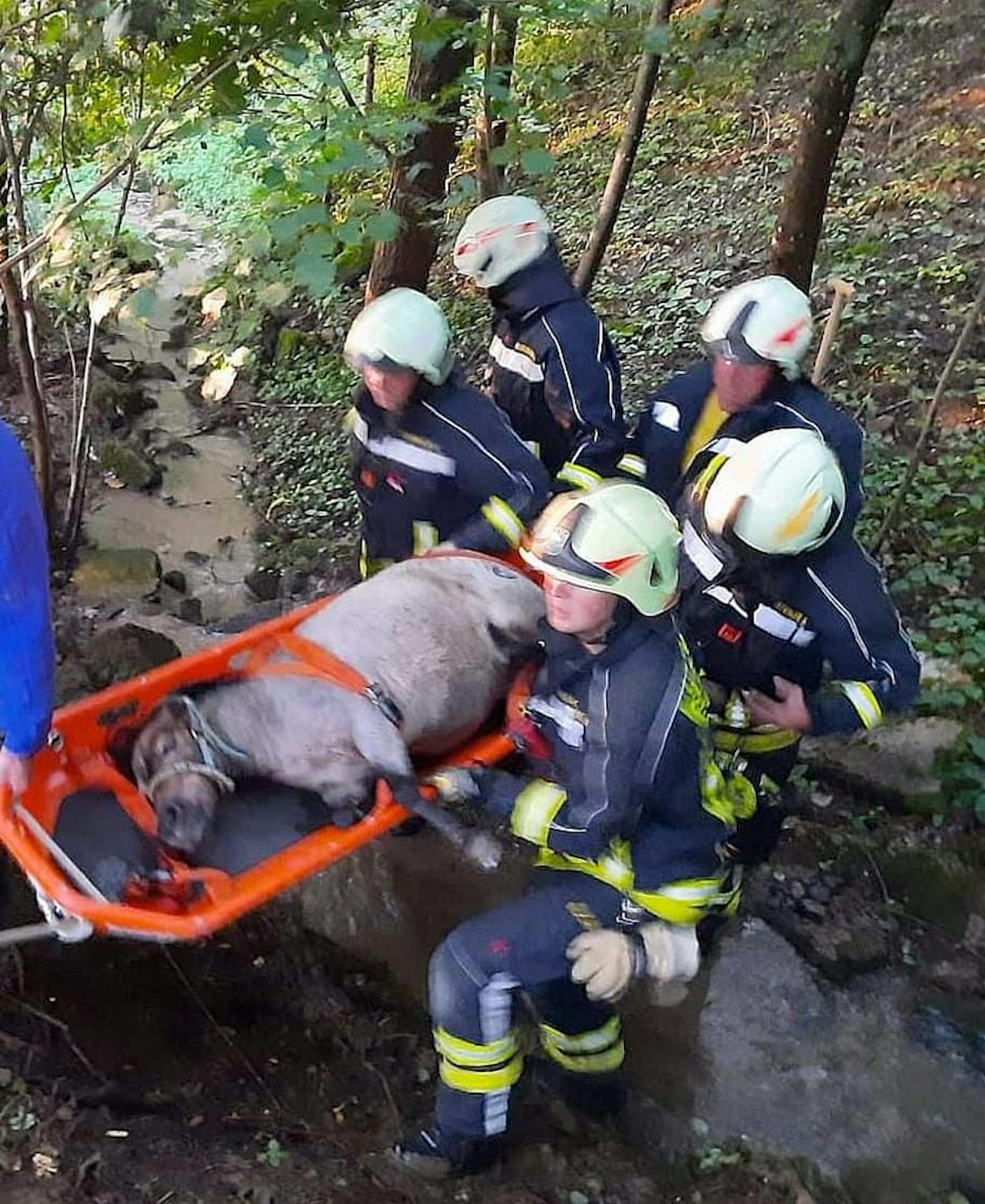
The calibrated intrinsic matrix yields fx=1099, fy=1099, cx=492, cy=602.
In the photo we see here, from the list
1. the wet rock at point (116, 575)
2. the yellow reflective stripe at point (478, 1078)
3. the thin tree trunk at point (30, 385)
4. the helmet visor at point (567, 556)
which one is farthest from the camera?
the wet rock at point (116, 575)

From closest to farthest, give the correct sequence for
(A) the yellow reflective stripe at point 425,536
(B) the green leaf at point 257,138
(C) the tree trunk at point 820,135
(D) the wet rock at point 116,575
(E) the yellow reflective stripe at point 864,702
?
(E) the yellow reflective stripe at point 864,702 → (B) the green leaf at point 257,138 → (A) the yellow reflective stripe at point 425,536 → (C) the tree trunk at point 820,135 → (D) the wet rock at point 116,575

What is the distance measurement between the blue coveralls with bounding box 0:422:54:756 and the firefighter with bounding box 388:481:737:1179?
3.44 feet

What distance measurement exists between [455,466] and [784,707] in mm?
1312

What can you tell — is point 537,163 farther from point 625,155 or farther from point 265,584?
point 265,584

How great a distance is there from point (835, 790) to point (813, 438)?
74.9 inches

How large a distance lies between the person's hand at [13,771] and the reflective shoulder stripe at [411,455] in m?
1.54

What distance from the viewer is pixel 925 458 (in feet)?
18.9

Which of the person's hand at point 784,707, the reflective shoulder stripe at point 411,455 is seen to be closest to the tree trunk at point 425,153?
the reflective shoulder stripe at point 411,455

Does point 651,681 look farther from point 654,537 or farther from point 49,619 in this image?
point 49,619

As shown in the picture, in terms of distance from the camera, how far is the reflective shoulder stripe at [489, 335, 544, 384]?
4047 mm

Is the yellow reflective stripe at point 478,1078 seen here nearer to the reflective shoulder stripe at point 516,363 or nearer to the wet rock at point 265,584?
the reflective shoulder stripe at point 516,363

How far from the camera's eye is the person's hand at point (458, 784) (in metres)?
2.93

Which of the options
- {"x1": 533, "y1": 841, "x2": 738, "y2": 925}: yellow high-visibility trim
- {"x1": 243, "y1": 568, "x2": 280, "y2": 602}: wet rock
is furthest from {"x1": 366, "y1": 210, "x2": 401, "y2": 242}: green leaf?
{"x1": 243, "y1": 568, "x2": 280, "y2": 602}: wet rock

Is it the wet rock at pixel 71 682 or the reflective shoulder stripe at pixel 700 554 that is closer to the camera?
the reflective shoulder stripe at pixel 700 554
